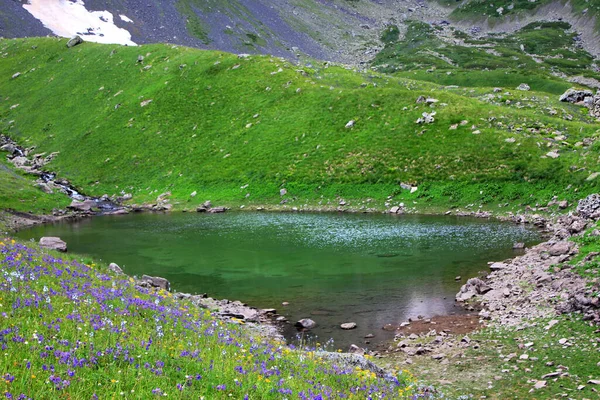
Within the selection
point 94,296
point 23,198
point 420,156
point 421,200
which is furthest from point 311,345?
point 23,198

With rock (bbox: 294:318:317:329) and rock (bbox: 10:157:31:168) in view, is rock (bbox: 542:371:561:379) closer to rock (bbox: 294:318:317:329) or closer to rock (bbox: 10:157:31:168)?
rock (bbox: 294:318:317:329)

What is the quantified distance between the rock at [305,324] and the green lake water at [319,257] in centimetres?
50

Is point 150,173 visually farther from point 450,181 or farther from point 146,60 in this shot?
point 450,181

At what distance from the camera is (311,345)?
76.1 feet

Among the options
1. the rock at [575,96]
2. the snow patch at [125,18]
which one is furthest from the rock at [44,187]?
the snow patch at [125,18]

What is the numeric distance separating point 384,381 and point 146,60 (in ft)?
359

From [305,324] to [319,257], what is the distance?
1542 cm

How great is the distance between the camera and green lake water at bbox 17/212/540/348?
94.8 feet

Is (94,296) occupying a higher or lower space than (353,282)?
lower

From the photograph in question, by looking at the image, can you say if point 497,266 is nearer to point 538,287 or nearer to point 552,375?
point 538,287

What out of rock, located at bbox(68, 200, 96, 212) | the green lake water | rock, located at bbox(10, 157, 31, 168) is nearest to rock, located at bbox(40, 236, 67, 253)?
the green lake water

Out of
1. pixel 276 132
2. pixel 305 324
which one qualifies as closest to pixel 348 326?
pixel 305 324

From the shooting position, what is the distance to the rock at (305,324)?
1020 inches

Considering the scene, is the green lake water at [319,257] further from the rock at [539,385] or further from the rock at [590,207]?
the rock at [539,385]
